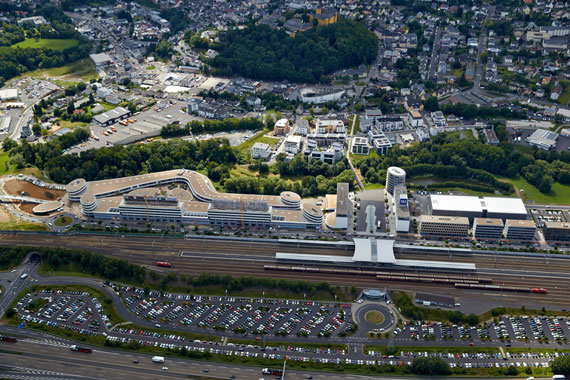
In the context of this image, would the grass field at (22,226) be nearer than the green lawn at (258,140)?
Yes

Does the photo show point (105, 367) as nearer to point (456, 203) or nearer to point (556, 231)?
point (456, 203)

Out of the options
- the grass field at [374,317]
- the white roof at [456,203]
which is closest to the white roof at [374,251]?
the grass field at [374,317]

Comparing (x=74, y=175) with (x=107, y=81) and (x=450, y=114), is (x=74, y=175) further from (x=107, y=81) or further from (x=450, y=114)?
(x=450, y=114)

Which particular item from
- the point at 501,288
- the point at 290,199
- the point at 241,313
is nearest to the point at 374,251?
the point at 290,199

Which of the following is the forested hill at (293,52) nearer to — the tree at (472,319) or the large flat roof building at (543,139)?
the large flat roof building at (543,139)

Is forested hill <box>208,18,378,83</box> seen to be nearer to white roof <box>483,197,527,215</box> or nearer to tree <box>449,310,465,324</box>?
white roof <box>483,197,527,215</box>

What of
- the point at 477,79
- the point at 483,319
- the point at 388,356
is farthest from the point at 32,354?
the point at 477,79
